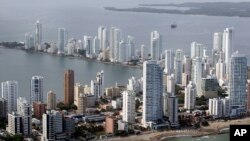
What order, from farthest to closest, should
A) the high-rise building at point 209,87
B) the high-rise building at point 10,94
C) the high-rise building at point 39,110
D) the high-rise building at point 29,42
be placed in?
1. the high-rise building at point 29,42
2. the high-rise building at point 209,87
3. the high-rise building at point 10,94
4. the high-rise building at point 39,110

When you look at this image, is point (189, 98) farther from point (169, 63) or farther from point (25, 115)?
point (169, 63)

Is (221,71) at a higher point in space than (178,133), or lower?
higher

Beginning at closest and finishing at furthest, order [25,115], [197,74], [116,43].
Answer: [25,115], [197,74], [116,43]

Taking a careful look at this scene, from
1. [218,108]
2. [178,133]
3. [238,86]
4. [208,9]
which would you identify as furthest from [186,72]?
[208,9]

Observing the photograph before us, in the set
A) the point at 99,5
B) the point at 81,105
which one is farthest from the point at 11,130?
the point at 99,5

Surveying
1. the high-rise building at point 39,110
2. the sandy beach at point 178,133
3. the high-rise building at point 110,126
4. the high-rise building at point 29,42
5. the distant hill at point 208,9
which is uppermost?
the distant hill at point 208,9

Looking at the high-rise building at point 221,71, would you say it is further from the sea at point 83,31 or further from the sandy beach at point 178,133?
the sandy beach at point 178,133

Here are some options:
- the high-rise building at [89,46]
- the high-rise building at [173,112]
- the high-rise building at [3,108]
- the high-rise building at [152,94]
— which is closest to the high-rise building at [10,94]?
the high-rise building at [3,108]
